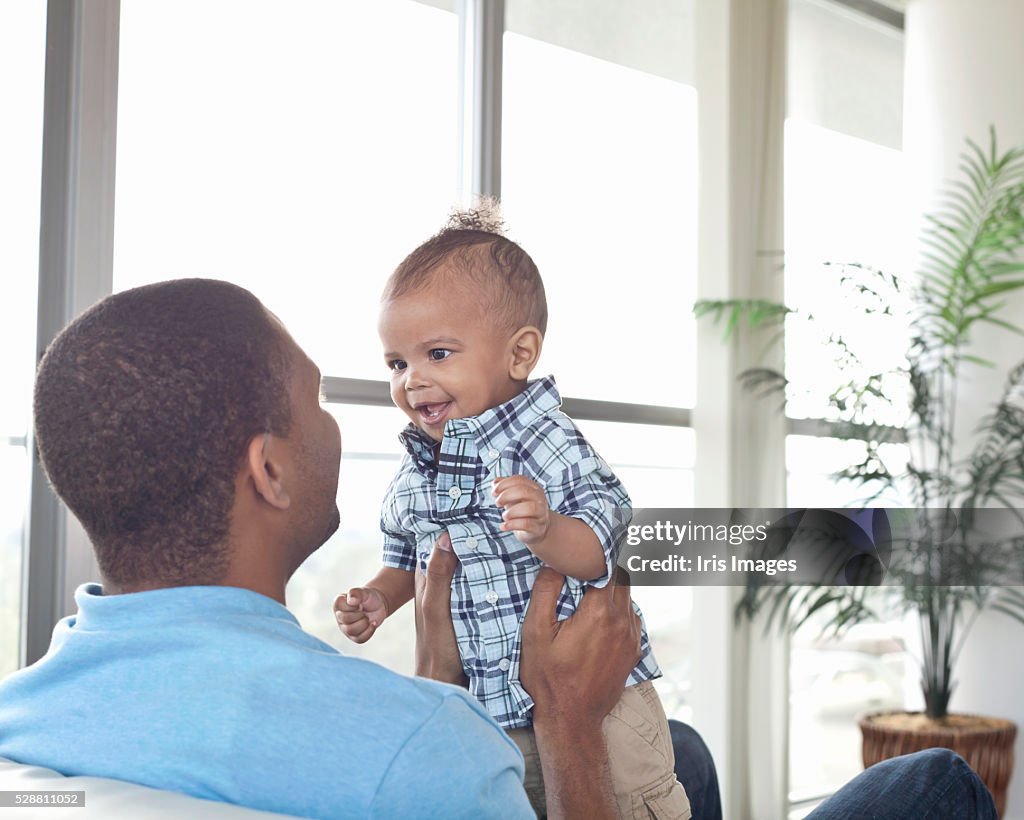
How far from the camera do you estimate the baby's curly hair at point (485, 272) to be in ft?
5.12

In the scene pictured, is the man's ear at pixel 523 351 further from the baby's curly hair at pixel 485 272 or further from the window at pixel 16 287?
the window at pixel 16 287

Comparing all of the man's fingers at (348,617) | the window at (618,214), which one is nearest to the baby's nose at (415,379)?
the man's fingers at (348,617)

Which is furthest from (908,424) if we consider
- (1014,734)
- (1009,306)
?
(1014,734)

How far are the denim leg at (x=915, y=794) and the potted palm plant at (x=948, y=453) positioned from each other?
2.30 m

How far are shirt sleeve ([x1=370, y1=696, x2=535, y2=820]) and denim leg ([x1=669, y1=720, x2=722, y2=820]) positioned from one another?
919 mm

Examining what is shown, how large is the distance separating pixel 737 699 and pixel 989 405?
4.53 ft

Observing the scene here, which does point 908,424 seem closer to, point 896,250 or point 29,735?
point 896,250

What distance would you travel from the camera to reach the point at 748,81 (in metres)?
3.79

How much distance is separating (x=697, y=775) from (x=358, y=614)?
0.63 m

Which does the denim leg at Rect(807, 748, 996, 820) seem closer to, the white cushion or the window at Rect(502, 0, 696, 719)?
the white cushion

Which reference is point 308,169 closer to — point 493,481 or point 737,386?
point 493,481

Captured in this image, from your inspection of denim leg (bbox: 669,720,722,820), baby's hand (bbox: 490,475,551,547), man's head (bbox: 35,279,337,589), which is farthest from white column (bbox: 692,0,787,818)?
man's head (bbox: 35,279,337,589)

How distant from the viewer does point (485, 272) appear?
5.16ft

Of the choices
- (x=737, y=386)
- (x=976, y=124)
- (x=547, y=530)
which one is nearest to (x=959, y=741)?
(x=737, y=386)
